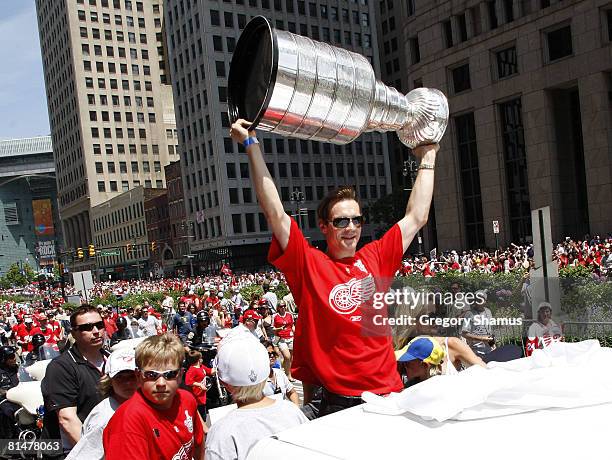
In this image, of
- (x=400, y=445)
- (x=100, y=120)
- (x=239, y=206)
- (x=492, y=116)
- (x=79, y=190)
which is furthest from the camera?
(x=79, y=190)

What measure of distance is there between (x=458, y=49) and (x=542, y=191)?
13377 millimetres

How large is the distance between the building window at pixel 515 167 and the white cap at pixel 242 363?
49041mm

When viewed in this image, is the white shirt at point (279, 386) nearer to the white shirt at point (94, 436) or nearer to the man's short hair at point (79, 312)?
the man's short hair at point (79, 312)

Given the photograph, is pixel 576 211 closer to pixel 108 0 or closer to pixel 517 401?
pixel 517 401

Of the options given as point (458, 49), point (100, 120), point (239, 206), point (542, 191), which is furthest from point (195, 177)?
point (542, 191)

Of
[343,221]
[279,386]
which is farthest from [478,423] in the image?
[279,386]

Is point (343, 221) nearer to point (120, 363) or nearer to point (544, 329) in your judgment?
point (544, 329)

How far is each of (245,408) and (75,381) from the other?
2.13m

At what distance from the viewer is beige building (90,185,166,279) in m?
107

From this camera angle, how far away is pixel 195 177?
292ft

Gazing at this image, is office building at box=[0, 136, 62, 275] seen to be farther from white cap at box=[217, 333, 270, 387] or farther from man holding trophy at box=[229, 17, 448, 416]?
white cap at box=[217, 333, 270, 387]

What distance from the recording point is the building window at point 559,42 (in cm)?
4525

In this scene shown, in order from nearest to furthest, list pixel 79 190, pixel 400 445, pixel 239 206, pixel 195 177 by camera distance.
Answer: pixel 400 445 < pixel 239 206 < pixel 195 177 < pixel 79 190

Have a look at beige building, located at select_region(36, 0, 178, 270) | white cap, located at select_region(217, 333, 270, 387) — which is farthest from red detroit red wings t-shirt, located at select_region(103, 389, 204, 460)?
beige building, located at select_region(36, 0, 178, 270)
